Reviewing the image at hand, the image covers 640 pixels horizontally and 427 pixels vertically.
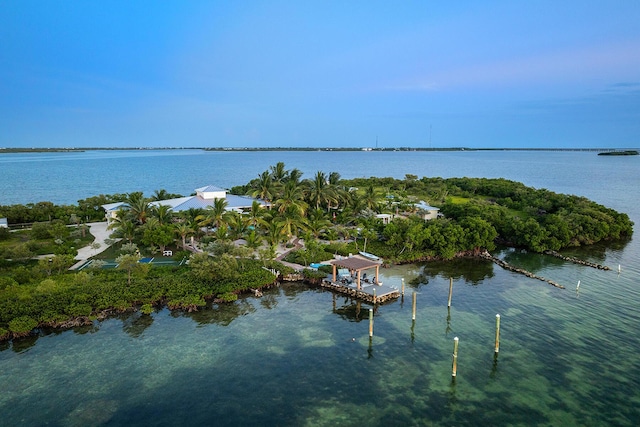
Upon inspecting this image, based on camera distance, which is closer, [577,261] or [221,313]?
[221,313]

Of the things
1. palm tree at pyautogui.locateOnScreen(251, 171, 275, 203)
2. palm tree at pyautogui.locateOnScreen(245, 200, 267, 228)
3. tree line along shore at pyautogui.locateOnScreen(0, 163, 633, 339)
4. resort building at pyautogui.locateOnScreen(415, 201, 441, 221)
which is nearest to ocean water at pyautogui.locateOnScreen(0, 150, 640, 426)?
tree line along shore at pyautogui.locateOnScreen(0, 163, 633, 339)

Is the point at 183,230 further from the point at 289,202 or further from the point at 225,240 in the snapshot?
the point at 289,202

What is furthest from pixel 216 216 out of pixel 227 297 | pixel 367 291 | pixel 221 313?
pixel 367 291

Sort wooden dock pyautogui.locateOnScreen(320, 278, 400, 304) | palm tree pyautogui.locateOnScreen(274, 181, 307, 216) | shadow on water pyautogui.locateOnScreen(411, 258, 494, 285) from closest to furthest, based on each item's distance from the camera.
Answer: wooden dock pyautogui.locateOnScreen(320, 278, 400, 304) < shadow on water pyautogui.locateOnScreen(411, 258, 494, 285) < palm tree pyautogui.locateOnScreen(274, 181, 307, 216)

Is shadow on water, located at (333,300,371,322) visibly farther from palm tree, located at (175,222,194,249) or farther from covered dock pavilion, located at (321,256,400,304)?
palm tree, located at (175,222,194,249)

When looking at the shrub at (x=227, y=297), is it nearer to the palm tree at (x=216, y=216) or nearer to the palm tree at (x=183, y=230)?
the palm tree at (x=183, y=230)

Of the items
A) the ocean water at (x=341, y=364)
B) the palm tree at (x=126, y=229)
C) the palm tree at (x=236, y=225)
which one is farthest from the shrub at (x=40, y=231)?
the ocean water at (x=341, y=364)
